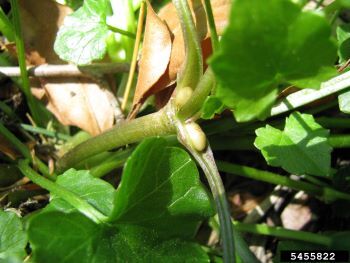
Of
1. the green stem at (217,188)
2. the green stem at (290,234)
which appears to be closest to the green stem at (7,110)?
the green stem at (217,188)

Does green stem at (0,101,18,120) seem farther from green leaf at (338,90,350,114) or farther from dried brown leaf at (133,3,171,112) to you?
green leaf at (338,90,350,114)

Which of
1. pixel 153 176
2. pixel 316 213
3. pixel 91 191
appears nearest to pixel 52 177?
pixel 91 191

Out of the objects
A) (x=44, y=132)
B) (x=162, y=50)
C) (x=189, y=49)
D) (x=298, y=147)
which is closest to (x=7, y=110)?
(x=44, y=132)

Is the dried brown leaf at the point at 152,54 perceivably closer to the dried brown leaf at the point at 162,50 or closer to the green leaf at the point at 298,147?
the dried brown leaf at the point at 162,50

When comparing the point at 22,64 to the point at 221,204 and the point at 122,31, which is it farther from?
the point at 221,204

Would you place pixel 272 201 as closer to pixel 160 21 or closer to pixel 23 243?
pixel 160 21

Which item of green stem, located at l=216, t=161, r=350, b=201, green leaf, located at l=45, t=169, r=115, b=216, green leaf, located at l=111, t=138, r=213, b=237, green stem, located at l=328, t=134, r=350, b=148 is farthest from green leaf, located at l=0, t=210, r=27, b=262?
green stem, located at l=328, t=134, r=350, b=148
